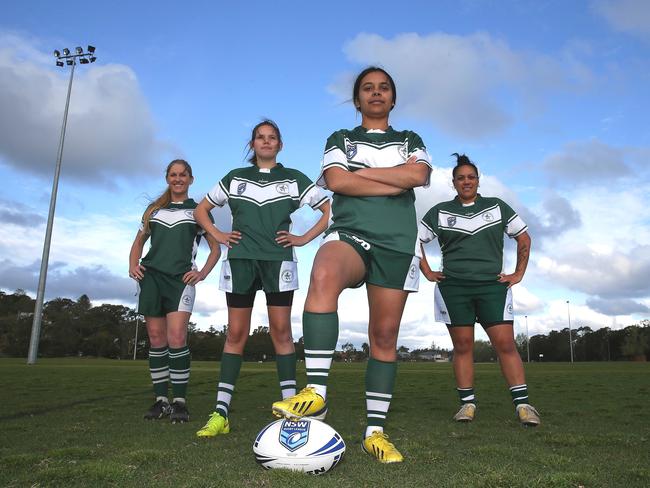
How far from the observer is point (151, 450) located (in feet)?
12.0

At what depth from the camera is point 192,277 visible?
19.0 feet

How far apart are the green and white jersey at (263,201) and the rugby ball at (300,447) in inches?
81.0

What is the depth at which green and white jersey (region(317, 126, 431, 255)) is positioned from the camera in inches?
143

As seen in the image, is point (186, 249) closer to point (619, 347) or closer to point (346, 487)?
point (346, 487)

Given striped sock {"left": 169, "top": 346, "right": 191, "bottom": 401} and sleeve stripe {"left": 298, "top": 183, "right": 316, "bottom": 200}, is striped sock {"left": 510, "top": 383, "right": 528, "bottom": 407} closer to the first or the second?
sleeve stripe {"left": 298, "top": 183, "right": 316, "bottom": 200}

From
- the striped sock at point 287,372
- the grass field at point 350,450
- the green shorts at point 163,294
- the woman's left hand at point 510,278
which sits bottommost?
the grass field at point 350,450

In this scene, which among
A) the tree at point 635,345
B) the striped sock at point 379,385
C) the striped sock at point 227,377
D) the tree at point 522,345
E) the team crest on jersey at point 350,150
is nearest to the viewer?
the striped sock at point 379,385

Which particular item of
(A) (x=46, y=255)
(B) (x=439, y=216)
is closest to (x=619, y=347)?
(A) (x=46, y=255)

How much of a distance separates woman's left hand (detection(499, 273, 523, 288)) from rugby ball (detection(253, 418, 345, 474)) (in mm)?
3319

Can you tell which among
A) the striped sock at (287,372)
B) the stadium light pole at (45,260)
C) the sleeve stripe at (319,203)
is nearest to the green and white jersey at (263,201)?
the sleeve stripe at (319,203)

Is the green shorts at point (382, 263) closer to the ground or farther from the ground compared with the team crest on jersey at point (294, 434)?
farther from the ground

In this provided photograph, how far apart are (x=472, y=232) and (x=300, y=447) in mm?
3691

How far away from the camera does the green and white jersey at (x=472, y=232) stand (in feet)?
19.5

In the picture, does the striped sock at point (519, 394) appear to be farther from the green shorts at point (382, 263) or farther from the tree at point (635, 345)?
the tree at point (635, 345)
